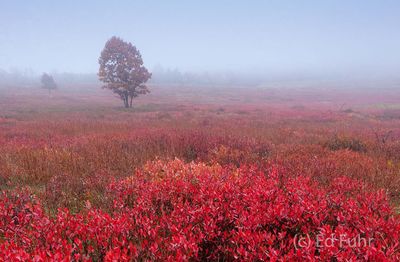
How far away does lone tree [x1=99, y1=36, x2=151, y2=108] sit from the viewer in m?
29.2

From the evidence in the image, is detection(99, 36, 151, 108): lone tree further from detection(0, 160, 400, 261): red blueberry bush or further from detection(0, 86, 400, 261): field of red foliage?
detection(0, 160, 400, 261): red blueberry bush

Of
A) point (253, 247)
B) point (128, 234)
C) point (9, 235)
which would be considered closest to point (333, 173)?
point (253, 247)

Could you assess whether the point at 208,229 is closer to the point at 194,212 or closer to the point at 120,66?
the point at 194,212

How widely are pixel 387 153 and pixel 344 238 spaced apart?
25.4 ft

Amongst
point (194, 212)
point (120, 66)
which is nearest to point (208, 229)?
point (194, 212)

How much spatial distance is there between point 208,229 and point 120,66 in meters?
28.4

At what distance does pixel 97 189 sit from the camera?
5.08m

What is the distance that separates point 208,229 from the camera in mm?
2990

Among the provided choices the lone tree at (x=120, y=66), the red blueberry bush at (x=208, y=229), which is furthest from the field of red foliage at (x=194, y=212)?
the lone tree at (x=120, y=66)

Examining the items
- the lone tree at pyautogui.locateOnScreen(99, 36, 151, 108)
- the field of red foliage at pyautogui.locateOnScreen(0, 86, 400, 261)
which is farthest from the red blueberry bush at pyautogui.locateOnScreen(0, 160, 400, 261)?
the lone tree at pyautogui.locateOnScreen(99, 36, 151, 108)

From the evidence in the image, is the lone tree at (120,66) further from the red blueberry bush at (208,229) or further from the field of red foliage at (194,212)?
the red blueberry bush at (208,229)

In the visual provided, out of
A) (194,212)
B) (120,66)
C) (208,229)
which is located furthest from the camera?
(120,66)

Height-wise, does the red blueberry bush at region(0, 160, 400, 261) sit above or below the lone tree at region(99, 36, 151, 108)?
below

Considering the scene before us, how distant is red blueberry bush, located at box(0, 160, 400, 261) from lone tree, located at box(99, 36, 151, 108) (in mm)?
26050
